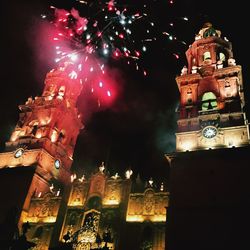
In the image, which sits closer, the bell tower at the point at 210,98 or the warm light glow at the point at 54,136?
the bell tower at the point at 210,98

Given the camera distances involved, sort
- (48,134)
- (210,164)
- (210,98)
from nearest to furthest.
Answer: (210,164)
(210,98)
(48,134)

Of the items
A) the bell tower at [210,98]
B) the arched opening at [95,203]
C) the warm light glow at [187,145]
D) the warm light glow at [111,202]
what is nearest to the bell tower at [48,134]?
the arched opening at [95,203]

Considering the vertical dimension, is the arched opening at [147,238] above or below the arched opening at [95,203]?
below

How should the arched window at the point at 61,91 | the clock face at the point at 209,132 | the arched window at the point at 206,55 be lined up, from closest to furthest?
the clock face at the point at 209,132 → the arched window at the point at 206,55 → the arched window at the point at 61,91

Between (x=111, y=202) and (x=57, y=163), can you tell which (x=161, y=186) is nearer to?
(x=111, y=202)

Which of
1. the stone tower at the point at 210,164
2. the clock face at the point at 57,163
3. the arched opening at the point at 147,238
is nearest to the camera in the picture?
the stone tower at the point at 210,164

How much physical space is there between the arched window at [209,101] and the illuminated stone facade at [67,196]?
32.0 feet

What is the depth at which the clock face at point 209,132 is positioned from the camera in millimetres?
29031

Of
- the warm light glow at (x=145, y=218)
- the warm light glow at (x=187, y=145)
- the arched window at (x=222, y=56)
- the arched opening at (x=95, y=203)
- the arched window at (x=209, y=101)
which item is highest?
the arched window at (x=222, y=56)

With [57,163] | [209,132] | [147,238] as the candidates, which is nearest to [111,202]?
[147,238]

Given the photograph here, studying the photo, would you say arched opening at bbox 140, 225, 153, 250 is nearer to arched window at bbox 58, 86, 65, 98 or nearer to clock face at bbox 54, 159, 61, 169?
clock face at bbox 54, 159, 61, 169

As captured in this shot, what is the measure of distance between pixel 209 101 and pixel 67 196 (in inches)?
711

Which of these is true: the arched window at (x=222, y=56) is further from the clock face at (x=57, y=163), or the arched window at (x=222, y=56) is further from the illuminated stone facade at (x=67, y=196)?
the clock face at (x=57, y=163)

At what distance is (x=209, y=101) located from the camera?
Answer: 3253 centimetres
